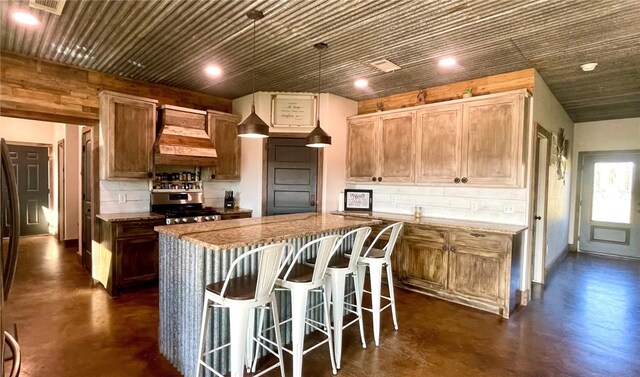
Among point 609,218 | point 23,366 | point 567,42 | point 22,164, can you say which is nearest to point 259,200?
point 23,366

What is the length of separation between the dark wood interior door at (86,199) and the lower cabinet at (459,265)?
4.34m

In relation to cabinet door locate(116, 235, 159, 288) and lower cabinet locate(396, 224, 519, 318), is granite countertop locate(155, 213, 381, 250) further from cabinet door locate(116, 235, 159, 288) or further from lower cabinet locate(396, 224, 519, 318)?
cabinet door locate(116, 235, 159, 288)

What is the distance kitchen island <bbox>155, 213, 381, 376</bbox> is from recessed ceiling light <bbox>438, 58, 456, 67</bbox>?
2.40 meters

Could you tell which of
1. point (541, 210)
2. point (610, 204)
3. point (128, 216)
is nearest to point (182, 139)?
point (128, 216)

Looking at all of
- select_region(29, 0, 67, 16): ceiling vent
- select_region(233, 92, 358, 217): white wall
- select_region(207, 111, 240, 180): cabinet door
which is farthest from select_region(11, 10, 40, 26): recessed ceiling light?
select_region(233, 92, 358, 217): white wall

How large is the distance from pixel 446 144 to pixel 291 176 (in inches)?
89.1

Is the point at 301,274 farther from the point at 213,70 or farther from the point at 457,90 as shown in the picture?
the point at 457,90

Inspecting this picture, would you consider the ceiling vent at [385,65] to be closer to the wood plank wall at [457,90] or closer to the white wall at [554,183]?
the wood plank wall at [457,90]

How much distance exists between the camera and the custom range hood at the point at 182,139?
14.4 ft

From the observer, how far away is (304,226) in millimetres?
2838

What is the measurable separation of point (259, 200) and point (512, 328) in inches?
140

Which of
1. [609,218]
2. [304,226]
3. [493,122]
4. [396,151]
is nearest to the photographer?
[304,226]

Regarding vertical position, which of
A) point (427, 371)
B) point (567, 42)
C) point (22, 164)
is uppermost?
point (567, 42)

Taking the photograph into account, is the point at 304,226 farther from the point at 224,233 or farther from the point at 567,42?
the point at 567,42
